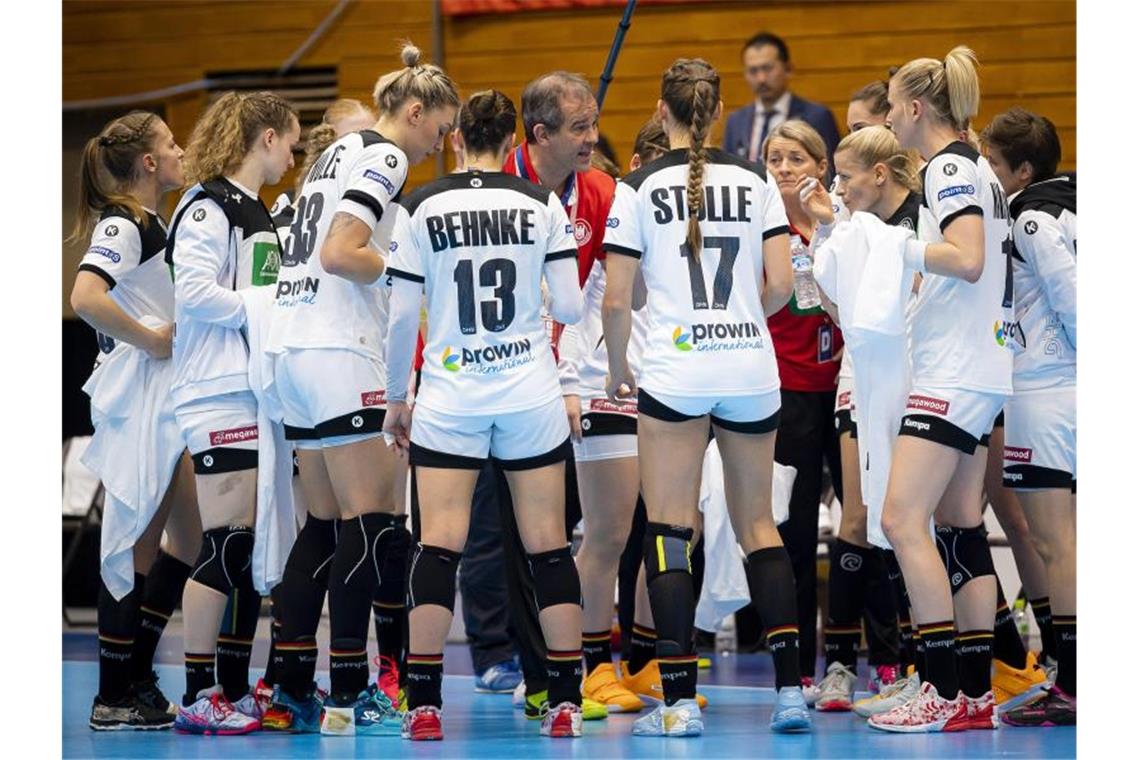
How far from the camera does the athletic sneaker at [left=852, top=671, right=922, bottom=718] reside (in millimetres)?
4555

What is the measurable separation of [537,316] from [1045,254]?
1461 mm

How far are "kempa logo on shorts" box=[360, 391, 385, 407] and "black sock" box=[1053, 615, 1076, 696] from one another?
2.00m

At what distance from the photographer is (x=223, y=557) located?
14.3 ft

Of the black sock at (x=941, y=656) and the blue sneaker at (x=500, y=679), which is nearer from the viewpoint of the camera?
the black sock at (x=941, y=656)

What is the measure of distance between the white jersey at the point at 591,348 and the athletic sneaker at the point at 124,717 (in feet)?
4.99

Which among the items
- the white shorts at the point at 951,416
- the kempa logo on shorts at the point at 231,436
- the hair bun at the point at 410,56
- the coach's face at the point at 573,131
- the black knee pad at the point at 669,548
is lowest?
the black knee pad at the point at 669,548

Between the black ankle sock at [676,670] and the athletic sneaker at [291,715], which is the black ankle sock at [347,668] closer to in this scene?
the athletic sneaker at [291,715]

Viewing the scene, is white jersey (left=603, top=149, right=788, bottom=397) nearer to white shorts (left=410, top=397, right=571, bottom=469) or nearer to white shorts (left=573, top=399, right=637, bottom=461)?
white shorts (left=410, top=397, right=571, bottom=469)

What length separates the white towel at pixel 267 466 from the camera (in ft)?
14.4

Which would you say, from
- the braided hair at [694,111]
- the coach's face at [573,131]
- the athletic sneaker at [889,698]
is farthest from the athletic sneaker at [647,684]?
the coach's face at [573,131]

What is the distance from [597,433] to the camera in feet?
15.6

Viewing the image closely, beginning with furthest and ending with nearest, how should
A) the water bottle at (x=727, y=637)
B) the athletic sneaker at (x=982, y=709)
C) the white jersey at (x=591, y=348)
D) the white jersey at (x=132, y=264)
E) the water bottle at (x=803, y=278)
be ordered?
the water bottle at (x=727, y=637), the water bottle at (x=803, y=278), the white jersey at (x=591, y=348), the white jersey at (x=132, y=264), the athletic sneaker at (x=982, y=709)
